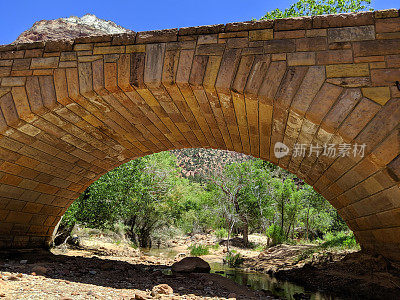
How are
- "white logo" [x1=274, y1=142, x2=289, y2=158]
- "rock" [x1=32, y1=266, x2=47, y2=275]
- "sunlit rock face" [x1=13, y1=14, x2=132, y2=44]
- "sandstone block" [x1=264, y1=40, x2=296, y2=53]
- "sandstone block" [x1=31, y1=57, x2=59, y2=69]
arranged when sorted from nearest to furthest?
"sandstone block" [x1=264, y1=40, x2=296, y2=53]
"sandstone block" [x1=31, y1=57, x2=59, y2=69]
"white logo" [x1=274, y1=142, x2=289, y2=158]
"rock" [x1=32, y1=266, x2=47, y2=275]
"sunlit rock face" [x1=13, y1=14, x2=132, y2=44]

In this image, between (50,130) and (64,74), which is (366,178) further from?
(50,130)

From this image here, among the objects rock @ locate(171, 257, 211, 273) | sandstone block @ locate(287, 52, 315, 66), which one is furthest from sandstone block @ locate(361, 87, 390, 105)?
rock @ locate(171, 257, 211, 273)

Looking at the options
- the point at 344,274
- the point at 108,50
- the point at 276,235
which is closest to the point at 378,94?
the point at 108,50

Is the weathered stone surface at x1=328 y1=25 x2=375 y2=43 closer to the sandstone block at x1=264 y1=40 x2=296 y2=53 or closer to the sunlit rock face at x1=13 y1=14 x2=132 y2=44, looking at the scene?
the sandstone block at x1=264 y1=40 x2=296 y2=53

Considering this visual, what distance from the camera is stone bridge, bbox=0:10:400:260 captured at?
9.46ft

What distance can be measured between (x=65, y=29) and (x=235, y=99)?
97.0 m

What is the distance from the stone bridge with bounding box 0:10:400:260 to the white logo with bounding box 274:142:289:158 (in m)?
0.07

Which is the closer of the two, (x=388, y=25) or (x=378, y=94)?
(x=378, y=94)

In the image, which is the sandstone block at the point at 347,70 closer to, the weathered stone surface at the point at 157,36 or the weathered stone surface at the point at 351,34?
the weathered stone surface at the point at 351,34

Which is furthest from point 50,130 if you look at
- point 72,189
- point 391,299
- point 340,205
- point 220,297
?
point 391,299

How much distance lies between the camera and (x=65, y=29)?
3327 inches

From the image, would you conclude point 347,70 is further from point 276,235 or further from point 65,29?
point 65,29

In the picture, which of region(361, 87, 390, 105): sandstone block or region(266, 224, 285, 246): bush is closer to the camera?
region(361, 87, 390, 105): sandstone block

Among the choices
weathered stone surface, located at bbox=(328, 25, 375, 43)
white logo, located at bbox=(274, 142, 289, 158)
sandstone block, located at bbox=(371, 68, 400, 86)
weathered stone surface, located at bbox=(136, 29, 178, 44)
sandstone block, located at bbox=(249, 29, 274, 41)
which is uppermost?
weathered stone surface, located at bbox=(136, 29, 178, 44)
